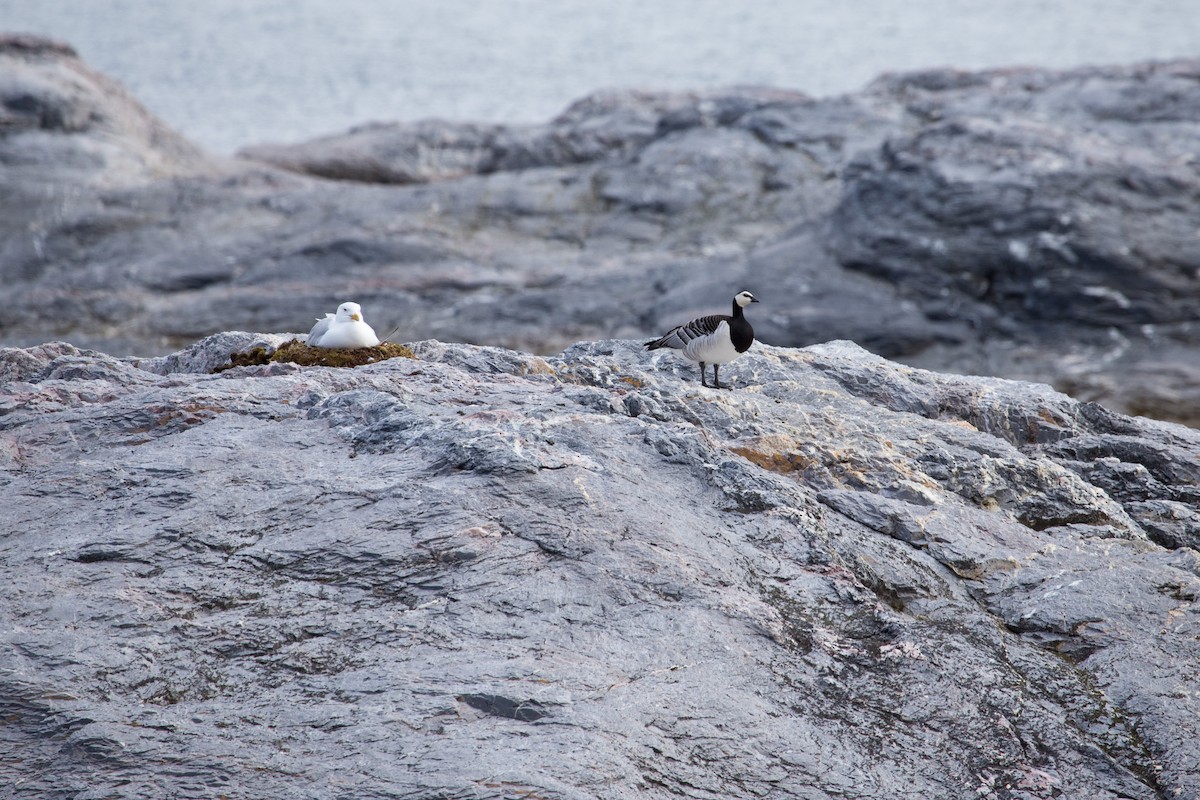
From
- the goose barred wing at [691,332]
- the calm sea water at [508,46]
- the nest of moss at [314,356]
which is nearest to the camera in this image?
the goose barred wing at [691,332]

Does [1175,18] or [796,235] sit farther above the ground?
[1175,18]

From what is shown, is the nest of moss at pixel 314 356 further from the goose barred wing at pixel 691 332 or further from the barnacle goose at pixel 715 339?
the barnacle goose at pixel 715 339

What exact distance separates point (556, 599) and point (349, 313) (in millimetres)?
3648

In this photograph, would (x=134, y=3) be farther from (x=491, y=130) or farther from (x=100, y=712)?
(x=100, y=712)

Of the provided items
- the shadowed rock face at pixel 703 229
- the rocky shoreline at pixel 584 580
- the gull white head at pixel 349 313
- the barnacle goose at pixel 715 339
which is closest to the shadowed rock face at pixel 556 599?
the rocky shoreline at pixel 584 580

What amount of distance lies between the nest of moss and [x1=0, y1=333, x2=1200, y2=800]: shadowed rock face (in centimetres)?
41

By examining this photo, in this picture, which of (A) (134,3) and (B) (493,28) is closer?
(B) (493,28)

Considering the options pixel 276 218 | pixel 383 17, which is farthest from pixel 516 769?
pixel 383 17

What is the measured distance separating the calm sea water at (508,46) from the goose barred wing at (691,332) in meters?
40.9

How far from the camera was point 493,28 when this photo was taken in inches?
2621

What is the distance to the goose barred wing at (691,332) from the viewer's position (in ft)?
26.1

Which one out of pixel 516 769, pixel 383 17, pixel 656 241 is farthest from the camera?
pixel 383 17

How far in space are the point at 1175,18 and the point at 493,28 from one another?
42406 mm

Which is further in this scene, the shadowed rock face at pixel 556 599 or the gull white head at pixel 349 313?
the gull white head at pixel 349 313
